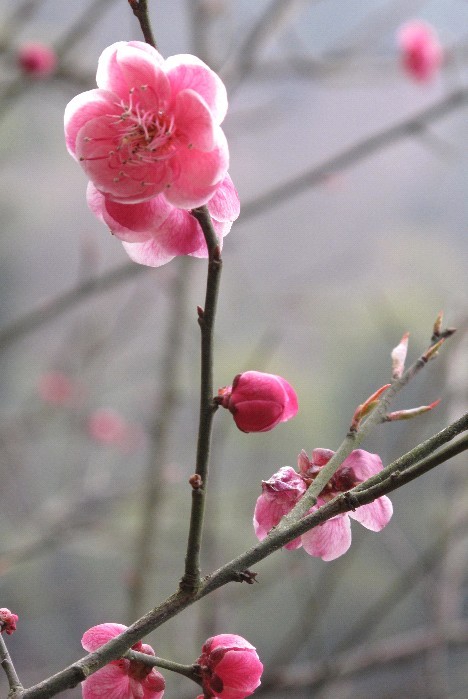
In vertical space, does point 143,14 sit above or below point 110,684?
above

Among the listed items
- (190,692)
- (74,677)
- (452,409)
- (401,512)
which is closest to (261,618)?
(401,512)

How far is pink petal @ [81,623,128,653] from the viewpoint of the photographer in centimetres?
35

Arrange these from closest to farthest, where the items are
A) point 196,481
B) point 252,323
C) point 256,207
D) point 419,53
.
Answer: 1. point 196,481
2. point 256,207
3. point 419,53
4. point 252,323

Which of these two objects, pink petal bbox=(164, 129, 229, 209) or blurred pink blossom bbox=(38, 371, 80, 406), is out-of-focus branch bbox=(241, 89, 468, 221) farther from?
blurred pink blossom bbox=(38, 371, 80, 406)

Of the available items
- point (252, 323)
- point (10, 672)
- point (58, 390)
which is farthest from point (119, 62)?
point (252, 323)

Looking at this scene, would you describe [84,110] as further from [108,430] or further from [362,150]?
[108,430]

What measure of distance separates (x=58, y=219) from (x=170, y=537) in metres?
1.26

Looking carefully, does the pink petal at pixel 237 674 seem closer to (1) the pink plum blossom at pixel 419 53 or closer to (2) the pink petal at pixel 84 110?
(2) the pink petal at pixel 84 110

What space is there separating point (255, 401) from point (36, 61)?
121cm

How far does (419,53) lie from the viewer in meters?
1.87

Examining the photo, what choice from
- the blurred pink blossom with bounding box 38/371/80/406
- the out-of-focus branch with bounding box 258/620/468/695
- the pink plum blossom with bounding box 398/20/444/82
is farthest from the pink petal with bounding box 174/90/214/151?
the blurred pink blossom with bounding box 38/371/80/406

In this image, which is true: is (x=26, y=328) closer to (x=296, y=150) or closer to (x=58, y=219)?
(x=58, y=219)

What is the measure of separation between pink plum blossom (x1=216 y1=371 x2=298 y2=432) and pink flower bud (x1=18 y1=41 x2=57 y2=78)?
1133 mm

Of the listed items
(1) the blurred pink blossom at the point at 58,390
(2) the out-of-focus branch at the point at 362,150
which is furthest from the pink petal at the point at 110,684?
(1) the blurred pink blossom at the point at 58,390
